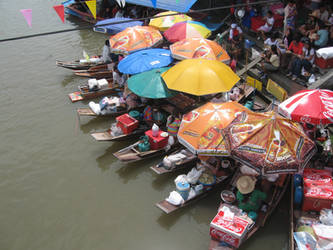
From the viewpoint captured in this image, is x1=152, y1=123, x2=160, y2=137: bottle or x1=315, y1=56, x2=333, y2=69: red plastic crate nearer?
x1=152, y1=123, x2=160, y2=137: bottle

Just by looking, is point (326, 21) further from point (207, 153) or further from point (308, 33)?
point (207, 153)

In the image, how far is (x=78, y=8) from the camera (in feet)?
69.7

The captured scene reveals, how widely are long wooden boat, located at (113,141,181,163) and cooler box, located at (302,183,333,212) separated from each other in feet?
12.9

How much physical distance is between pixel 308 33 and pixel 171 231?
28.3 ft

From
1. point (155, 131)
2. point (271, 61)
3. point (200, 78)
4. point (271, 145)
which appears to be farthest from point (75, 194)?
point (271, 61)

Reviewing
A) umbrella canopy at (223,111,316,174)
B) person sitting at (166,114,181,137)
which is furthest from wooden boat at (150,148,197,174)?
umbrella canopy at (223,111,316,174)

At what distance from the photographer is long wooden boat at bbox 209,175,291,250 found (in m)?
6.32

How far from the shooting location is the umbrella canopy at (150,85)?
8.88 meters

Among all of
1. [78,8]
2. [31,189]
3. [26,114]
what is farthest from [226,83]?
[78,8]

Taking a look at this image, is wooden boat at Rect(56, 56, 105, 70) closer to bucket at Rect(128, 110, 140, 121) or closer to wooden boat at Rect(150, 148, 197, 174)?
bucket at Rect(128, 110, 140, 121)

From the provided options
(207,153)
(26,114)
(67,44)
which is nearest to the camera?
(207,153)

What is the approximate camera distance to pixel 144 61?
33.2ft

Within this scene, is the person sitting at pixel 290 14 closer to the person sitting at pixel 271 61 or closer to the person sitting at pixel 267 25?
the person sitting at pixel 267 25

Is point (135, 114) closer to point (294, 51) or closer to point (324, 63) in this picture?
point (294, 51)
